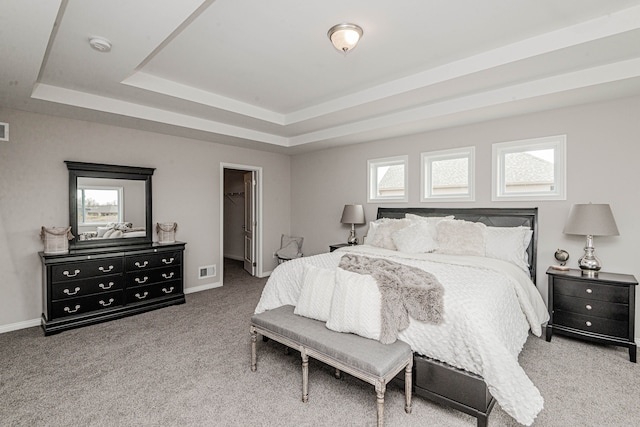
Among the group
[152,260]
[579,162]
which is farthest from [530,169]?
[152,260]

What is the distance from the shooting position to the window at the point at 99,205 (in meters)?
3.85

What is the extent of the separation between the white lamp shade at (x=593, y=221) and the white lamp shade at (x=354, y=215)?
2.61 meters

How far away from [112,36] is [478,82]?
3111mm

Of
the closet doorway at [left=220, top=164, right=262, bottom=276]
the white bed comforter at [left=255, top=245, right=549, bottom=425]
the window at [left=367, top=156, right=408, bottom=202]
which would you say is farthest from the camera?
the closet doorway at [left=220, top=164, right=262, bottom=276]

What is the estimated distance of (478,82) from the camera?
302 centimetres

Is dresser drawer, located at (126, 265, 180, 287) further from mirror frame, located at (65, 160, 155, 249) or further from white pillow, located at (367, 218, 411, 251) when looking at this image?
white pillow, located at (367, 218, 411, 251)

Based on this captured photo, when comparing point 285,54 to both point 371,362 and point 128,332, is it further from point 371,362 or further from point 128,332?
point 128,332

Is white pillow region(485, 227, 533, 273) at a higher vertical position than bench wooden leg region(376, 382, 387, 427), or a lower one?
higher

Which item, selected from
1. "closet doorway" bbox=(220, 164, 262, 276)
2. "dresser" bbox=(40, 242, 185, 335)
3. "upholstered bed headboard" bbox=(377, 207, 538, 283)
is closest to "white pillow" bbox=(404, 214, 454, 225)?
"upholstered bed headboard" bbox=(377, 207, 538, 283)

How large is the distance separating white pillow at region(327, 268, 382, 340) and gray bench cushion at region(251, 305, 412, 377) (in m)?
0.05

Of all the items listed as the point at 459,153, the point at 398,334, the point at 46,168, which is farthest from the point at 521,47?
the point at 46,168

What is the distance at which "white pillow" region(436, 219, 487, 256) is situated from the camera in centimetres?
341

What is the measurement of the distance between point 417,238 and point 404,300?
1.63 m

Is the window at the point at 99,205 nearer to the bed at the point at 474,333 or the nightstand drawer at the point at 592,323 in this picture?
the bed at the point at 474,333
